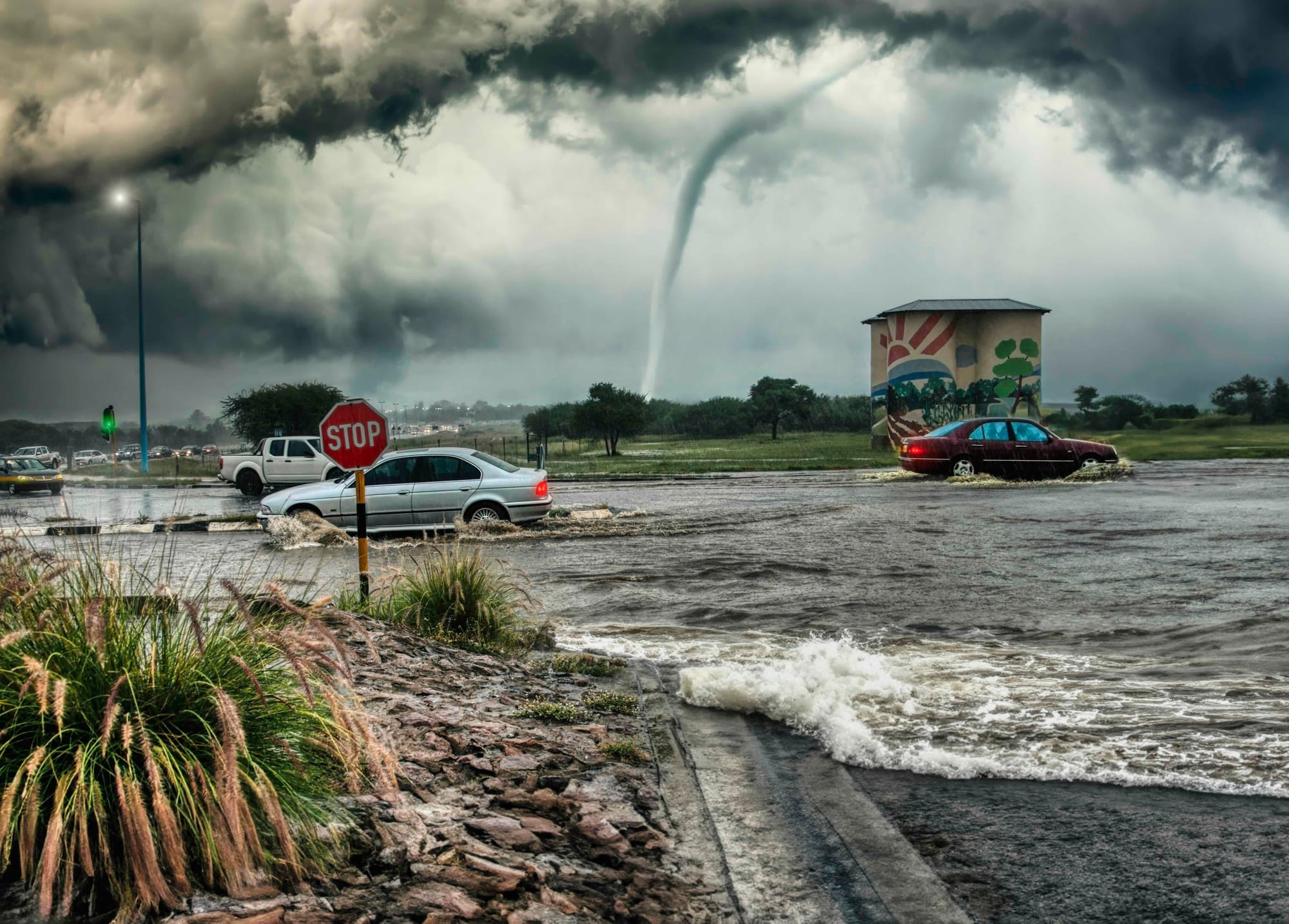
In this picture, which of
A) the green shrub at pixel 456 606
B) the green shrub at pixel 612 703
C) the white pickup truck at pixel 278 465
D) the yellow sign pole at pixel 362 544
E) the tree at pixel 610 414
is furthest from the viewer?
the tree at pixel 610 414

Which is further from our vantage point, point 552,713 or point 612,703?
point 612,703

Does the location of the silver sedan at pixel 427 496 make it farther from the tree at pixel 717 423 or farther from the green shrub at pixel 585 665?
the tree at pixel 717 423

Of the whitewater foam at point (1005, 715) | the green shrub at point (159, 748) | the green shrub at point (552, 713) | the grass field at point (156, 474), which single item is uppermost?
the green shrub at point (159, 748)

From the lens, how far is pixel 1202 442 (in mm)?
56375

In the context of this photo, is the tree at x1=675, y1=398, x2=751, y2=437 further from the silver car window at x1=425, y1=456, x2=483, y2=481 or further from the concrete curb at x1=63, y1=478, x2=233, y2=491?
the silver car window at x1=425, y1=456, x2=483, y2=481

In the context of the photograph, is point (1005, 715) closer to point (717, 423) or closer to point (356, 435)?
point (356, 435)

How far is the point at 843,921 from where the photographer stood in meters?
3.65

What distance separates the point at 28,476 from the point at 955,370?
44748 mm

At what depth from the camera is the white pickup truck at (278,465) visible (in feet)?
108

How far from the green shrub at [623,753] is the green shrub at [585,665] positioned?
6.89 feet

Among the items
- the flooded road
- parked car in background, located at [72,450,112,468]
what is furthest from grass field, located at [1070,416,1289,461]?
parked car in background, located at [72,450,112,468]

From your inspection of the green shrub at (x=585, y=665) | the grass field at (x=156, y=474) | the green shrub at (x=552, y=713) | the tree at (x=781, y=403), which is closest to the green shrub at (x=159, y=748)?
the green shrub at (x=552, y=713)

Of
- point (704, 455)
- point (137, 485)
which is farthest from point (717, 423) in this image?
point (137, 485)

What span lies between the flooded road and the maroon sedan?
307 inches
